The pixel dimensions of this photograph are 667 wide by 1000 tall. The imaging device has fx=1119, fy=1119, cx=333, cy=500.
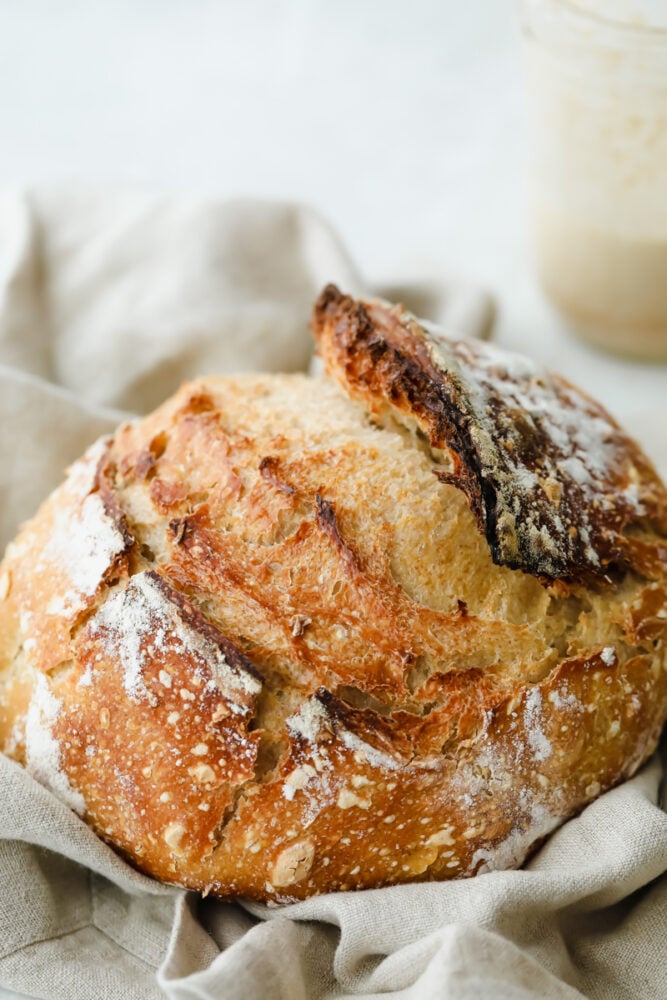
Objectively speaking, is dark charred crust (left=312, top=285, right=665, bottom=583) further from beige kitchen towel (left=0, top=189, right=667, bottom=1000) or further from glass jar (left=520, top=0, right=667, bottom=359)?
glass jar (left=520, top=0, right=667, bottom=359)

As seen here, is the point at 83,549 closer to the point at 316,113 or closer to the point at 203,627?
the point at 203,627

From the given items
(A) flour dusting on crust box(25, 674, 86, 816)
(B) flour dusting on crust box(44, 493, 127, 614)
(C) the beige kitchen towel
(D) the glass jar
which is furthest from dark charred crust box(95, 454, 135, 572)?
(D) the glass jar

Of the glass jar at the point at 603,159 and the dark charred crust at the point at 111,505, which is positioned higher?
the glass jar at the point at 603,159

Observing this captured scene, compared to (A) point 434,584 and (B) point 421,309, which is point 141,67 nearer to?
(B) point 421,309

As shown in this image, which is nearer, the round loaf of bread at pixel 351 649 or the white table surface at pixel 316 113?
the round loaf of bread at pixel 351 649

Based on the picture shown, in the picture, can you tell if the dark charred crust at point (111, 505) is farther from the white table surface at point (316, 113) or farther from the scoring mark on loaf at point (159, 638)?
A: the white table surface at point (316, 113)

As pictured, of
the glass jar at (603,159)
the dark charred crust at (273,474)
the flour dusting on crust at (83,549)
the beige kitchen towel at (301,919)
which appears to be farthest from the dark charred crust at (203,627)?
the glass jar at (603,159)
